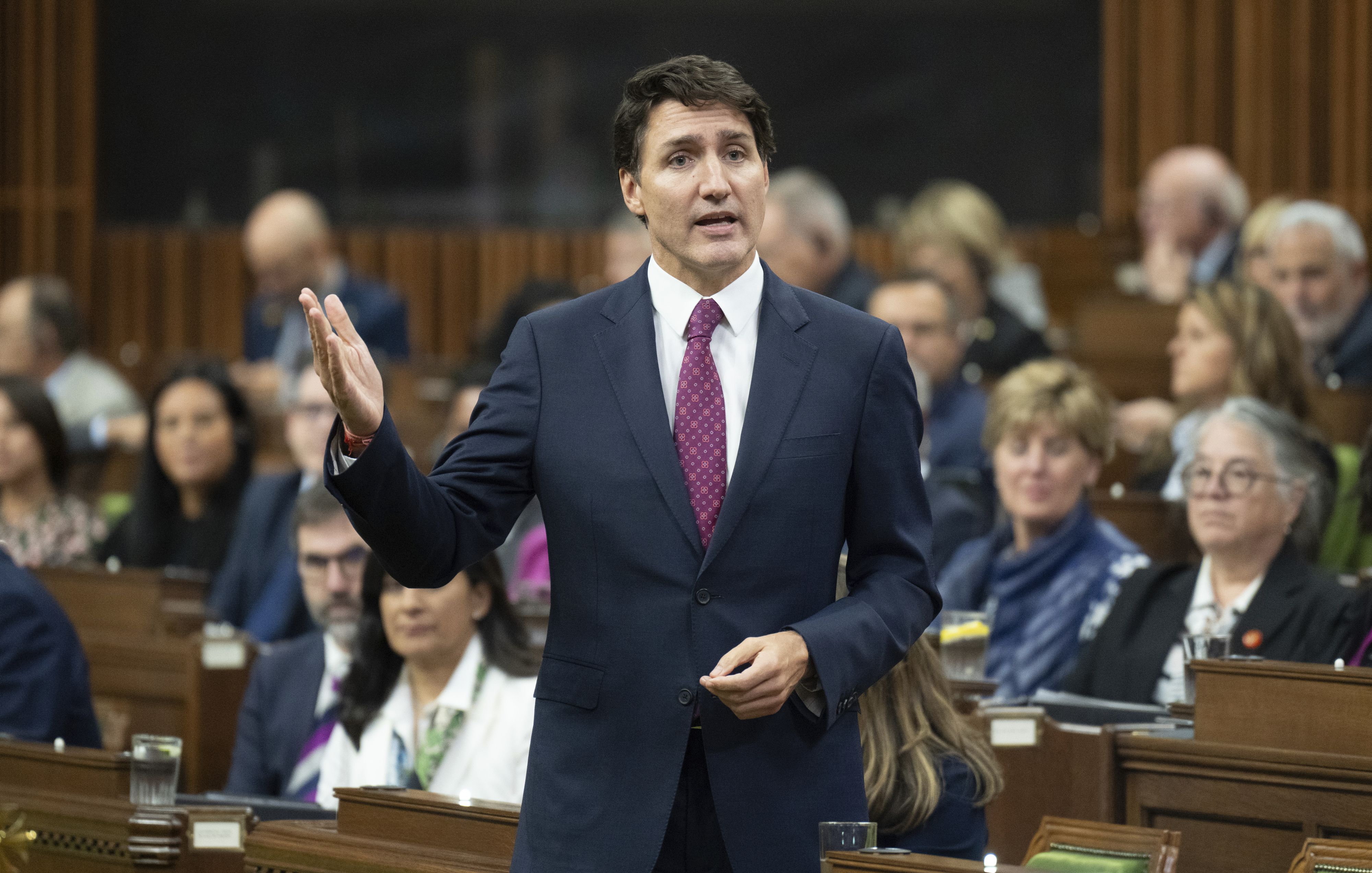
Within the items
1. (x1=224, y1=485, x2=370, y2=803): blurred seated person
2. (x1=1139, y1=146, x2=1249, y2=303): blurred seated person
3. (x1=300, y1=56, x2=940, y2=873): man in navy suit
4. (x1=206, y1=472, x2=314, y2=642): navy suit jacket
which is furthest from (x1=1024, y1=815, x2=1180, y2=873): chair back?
(x1=1139, y1=146, x2=1249, y2=303): blurred seated person

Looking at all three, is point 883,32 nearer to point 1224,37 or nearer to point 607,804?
point 1224,37

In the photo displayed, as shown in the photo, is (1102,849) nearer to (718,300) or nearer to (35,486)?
(718,300)

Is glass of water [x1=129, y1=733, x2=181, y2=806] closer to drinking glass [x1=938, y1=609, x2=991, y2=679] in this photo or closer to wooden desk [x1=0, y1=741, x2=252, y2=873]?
wooden desk [x1=0, y1=741, x2=252, y2=873]

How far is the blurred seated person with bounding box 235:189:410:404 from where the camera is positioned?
6.33 metres

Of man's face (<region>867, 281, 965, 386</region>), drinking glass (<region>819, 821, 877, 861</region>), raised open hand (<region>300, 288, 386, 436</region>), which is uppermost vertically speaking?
man's face (<region>867, 281, 965, 386</region>)

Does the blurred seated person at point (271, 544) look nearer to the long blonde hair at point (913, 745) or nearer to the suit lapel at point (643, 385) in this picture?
the long blonde hair at point (913, 745)

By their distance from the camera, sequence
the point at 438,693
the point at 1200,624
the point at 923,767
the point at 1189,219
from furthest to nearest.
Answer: the point at 1189,219 < the point at 1200,624 < the point at 438,693 < the point at 923,767

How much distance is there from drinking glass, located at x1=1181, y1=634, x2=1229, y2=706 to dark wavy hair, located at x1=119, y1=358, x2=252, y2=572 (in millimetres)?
2704

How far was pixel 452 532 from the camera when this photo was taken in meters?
1.62

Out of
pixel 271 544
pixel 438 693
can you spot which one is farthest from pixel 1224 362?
pixel 271 544

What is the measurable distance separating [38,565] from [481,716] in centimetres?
176

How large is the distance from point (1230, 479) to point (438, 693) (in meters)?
1.42

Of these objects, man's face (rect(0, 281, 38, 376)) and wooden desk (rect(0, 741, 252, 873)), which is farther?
man's face (rect(0, 281, 38, 376))

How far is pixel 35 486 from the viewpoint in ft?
15.6
